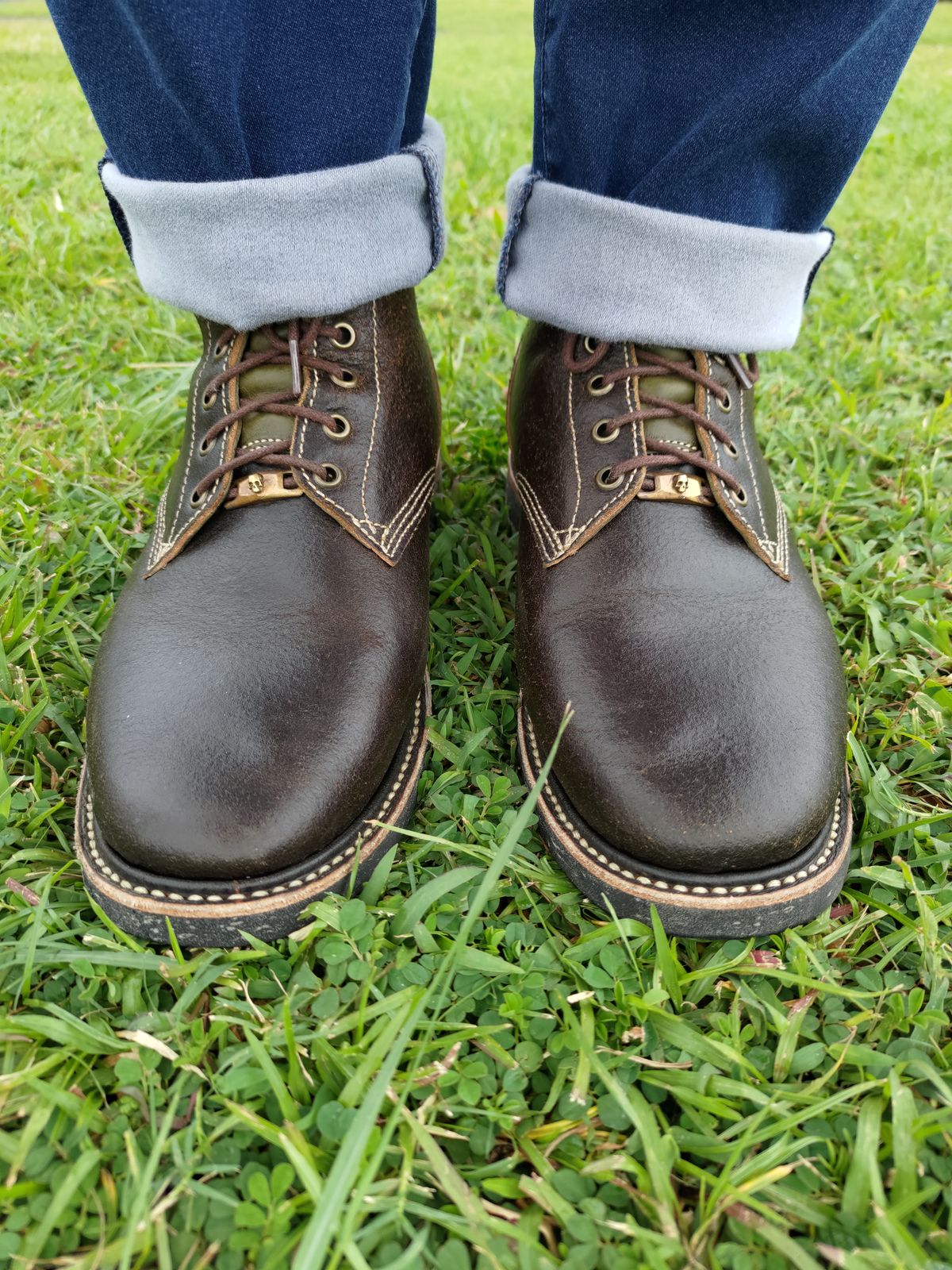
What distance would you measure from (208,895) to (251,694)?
255mm

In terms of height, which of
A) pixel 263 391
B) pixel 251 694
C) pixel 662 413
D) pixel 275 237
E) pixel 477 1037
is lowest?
pixel 477 1037


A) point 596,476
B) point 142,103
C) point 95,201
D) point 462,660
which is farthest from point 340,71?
point 95,201

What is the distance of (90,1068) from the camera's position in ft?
3.14

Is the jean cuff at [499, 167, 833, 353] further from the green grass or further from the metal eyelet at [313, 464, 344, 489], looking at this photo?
the green grass

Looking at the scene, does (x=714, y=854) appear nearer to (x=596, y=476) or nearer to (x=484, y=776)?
(x=484, y=776)

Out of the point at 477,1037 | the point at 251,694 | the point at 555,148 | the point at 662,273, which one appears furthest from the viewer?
the point at 555,148

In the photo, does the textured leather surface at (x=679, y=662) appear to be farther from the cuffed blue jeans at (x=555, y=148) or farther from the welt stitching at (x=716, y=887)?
the cuffed blue jeans at (x=555, y=148)

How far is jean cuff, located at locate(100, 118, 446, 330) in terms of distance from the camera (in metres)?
1.12

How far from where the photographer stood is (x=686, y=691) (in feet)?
3.72

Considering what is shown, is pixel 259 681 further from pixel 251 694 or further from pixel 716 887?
pixel 716 887

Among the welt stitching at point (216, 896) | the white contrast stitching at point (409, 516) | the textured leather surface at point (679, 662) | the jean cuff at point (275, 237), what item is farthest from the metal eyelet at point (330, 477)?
the welt stitching at point (216, 896)

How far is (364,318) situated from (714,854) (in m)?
0.94

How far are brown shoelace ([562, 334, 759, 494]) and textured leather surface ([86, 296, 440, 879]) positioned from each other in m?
0.35

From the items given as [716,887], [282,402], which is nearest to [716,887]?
[716,887]
